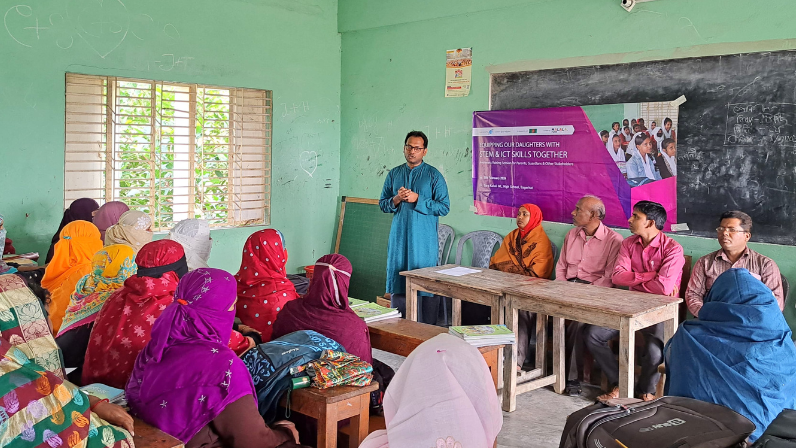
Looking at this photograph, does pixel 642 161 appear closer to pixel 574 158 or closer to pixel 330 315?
pixel 574 158

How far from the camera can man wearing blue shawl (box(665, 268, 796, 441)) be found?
2449mm

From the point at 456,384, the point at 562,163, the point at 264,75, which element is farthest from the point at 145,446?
the point at 264,75

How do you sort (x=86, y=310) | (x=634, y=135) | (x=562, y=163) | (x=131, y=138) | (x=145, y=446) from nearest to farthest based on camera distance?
(x=145, y=446) < (x=86, y=310) < (x=634, y=135) < (x=562, y=163) < (x=131, y=138)

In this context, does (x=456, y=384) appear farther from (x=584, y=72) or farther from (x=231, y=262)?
(x=231, y=262)

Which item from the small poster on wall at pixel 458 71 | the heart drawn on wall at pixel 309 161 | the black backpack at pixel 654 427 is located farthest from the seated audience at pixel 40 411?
the heart drawn on wall at pixel 309 161

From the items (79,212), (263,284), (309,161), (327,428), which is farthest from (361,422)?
(309,161)

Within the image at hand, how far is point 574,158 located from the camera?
5059 mm

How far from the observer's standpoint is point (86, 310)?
3.14 m

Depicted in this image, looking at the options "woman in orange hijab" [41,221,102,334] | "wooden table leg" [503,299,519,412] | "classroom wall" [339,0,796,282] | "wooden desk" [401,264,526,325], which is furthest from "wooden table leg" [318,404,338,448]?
"classroom wall" [339,0,796,282]

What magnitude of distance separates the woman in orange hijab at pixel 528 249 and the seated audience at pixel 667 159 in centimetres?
89

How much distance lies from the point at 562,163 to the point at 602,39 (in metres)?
0.93

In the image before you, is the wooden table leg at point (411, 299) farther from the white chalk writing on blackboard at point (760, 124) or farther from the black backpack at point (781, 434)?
the black backpack at point (781, 434)

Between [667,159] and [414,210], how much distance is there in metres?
1.76

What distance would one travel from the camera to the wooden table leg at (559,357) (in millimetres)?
4238
